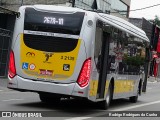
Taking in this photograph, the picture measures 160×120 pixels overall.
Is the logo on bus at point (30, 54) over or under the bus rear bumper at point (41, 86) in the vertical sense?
over

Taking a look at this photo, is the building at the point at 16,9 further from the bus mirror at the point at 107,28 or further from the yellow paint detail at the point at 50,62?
the yellow paint detail at the point at 50,62

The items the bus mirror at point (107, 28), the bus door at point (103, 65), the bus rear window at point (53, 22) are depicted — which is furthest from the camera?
the bus door at point (103, 65)

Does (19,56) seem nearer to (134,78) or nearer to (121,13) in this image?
(134,78)

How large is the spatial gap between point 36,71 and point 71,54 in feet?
3.73

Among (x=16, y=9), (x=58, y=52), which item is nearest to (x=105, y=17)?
(x=58, y=52)

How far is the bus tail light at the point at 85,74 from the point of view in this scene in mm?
14414

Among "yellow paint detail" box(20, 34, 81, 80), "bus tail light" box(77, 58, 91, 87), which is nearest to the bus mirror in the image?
"yellow paint detail" box(20, 34, 81, 80)

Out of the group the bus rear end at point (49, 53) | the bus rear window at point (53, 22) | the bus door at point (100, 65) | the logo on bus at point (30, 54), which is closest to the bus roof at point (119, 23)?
the bus door at point (100, 65)

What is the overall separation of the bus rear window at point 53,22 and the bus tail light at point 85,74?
90 cm

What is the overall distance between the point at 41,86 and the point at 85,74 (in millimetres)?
1299

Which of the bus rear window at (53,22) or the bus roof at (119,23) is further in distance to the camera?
the bus roof at (119,23)

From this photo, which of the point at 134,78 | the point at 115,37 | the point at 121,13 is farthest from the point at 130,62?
the point at 121,13

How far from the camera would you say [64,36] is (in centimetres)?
1469

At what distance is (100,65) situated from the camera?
15742mm
